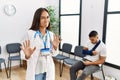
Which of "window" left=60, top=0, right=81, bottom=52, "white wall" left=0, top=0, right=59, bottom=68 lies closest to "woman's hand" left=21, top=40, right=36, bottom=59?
"window" left=60, top=0, right=81, bottom=52

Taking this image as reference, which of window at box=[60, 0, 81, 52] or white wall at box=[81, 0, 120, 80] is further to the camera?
window at box=[60, 0, 81, 52]

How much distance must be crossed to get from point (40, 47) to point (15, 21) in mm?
3092

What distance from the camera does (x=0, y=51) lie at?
159 inches

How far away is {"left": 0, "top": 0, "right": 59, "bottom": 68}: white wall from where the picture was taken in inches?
166

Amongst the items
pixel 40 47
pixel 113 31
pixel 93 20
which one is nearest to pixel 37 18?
pixel 40 47

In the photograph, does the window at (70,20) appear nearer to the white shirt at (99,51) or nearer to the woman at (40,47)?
the white shirt at (99,51)

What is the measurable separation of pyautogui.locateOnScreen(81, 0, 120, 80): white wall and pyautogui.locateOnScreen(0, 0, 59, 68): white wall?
1.61 metres

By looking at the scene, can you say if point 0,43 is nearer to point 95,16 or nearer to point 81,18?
point 81,18

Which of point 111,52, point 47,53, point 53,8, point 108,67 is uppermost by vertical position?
point 53,8

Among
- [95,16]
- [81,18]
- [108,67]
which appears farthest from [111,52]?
[81,18]

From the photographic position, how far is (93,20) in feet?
12.0

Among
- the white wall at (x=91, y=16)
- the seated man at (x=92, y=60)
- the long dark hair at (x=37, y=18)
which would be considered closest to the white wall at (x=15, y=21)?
the white wall at (x=91, y=16)

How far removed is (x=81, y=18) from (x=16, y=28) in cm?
183

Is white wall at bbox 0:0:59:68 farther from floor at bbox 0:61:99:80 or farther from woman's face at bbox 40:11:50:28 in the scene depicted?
woman's face at bbox 40:11:50:28
